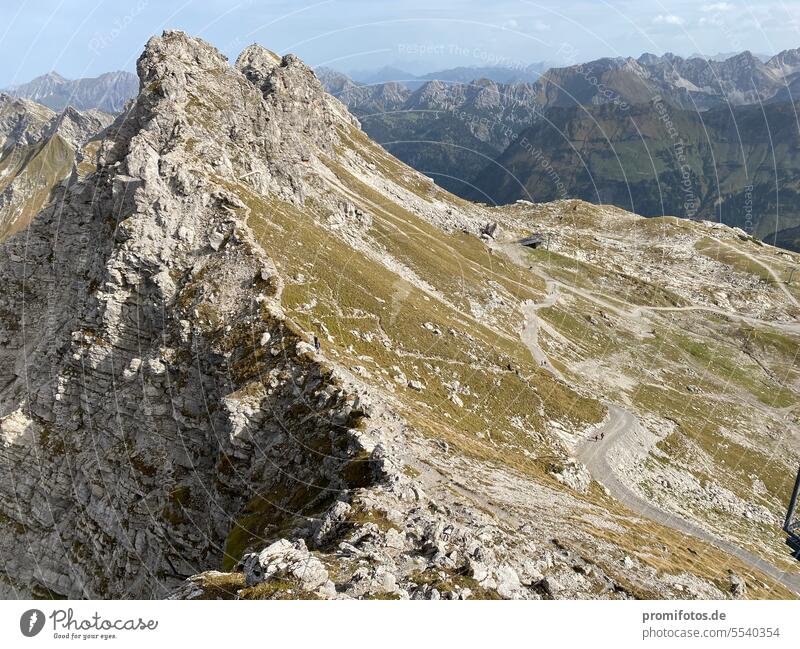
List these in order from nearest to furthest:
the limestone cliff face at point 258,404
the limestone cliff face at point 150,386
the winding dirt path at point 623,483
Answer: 1. the limestone cliff face at point 258,404
2. the limestone cliff face at point 150,386
3. the winding dirt path at point 623,483

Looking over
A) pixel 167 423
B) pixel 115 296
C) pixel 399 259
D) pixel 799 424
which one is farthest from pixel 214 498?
pixel 799 424

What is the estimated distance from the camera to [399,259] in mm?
104938

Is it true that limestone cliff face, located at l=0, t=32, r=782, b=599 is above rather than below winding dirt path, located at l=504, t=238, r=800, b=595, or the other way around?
above

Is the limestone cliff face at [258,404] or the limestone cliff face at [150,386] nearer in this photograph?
the limestone cliff face at [258,404]

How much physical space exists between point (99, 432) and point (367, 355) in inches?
1305

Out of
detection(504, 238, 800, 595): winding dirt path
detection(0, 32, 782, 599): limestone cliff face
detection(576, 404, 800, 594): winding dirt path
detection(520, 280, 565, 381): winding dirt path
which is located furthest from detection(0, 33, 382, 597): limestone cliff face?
detection(520, 280, 565, 381): winding dirt path

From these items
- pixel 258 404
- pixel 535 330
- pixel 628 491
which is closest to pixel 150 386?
pixel 258 404

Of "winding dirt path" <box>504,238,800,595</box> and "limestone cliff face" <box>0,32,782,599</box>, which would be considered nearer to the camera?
"limestone cliff face" <box>0,32,782,599</box>

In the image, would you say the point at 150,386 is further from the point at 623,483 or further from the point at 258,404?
the point at 623,483

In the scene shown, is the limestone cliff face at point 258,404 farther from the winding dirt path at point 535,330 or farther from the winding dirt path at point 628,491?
the winding dirt path at point 628,491

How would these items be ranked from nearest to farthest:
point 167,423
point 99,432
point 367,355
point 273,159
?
point 167,423
point 99,432
point 367,355
point 273,159

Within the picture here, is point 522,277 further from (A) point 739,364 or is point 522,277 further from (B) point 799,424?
(B) point 799,424

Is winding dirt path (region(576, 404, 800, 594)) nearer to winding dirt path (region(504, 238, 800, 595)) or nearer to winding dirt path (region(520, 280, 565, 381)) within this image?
winding dirt path (region(504, 238, 800, 595))

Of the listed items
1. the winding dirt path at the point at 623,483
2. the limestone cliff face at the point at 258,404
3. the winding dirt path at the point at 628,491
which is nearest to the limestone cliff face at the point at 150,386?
the limestone cliff face at the point at 258,404
